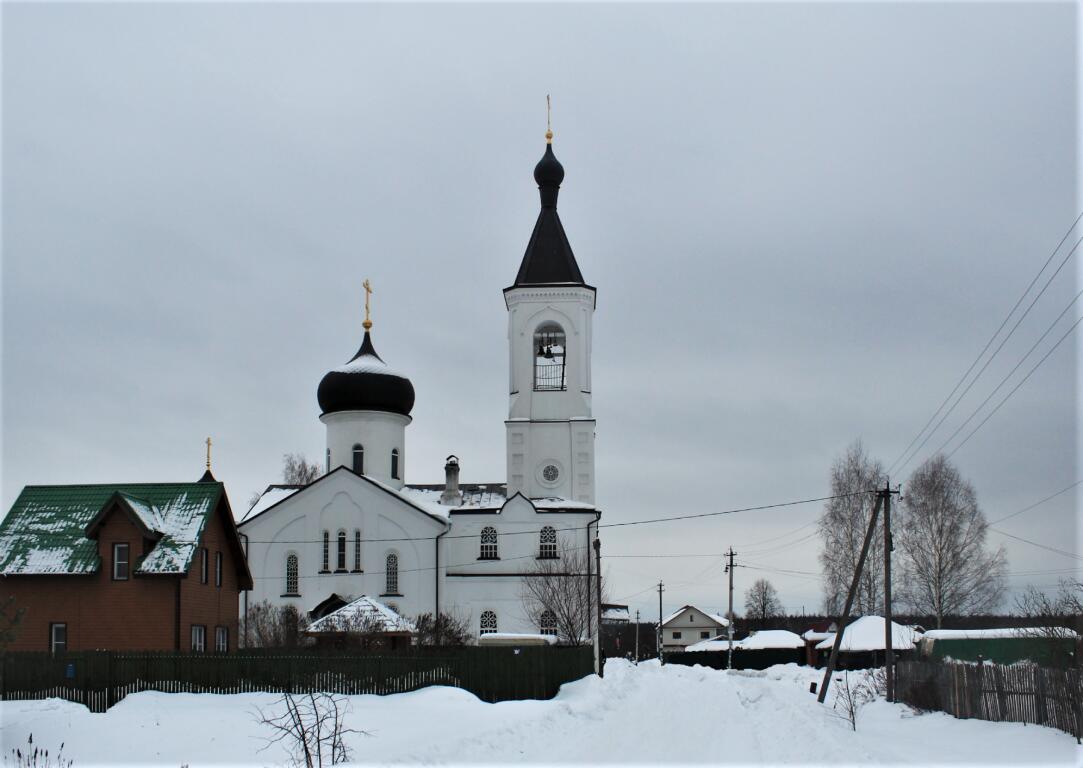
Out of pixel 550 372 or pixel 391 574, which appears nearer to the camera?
pixel 391 574

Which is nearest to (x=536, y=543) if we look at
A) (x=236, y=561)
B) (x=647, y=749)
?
(x=236, y=561)

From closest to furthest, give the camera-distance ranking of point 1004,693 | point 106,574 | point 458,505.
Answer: point 1004,693 → point 106,574 → point 458,505

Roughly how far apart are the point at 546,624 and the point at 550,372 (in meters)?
11.5

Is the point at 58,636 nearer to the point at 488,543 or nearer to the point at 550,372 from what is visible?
the point at 488,543

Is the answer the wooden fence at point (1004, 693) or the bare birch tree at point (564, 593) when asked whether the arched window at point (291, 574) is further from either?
the wooden fence at point (1004, 693)

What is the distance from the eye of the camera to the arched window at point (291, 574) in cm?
4956

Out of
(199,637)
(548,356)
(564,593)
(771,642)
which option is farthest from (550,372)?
(199,637)

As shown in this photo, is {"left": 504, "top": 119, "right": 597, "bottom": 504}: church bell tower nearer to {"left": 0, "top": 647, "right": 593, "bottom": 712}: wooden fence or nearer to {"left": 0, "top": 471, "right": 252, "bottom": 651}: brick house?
{"left": 0, "top": 471, "right": 252, "bottom": 651}: brick house

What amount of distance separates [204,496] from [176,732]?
11.8m

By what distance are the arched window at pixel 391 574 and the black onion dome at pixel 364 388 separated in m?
7.26

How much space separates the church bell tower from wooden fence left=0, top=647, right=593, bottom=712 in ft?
75.7

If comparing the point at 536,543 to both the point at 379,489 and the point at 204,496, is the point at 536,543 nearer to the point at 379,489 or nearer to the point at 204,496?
the point at 379,489

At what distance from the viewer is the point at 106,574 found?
3059cm

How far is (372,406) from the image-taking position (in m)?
53.6
